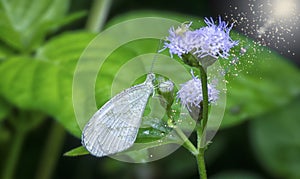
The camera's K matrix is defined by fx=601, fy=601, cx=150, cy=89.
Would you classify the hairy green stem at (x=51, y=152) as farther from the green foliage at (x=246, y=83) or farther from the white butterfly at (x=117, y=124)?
the white butterfly at (x=117, y=124)

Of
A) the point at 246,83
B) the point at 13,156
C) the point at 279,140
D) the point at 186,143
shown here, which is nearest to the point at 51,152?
the point at 13,156

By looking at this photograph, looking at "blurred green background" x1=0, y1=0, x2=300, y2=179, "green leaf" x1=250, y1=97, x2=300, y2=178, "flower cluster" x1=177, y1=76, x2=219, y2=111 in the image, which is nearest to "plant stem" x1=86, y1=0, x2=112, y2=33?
"blurred green background" x1=0, y1=0, x2=300, y2=179

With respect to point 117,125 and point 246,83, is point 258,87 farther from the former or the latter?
point 117,125

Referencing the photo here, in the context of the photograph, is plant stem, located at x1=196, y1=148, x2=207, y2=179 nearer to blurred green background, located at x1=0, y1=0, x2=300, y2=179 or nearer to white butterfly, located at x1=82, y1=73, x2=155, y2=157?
white butterfly, located at x1=82, y1=73, x2=155, y2=157

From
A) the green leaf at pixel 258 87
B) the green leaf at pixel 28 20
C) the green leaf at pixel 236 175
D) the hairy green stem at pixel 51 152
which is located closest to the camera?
the green leaf at pixel 258 87

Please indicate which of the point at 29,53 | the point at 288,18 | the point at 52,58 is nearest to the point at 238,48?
the point at 288,18

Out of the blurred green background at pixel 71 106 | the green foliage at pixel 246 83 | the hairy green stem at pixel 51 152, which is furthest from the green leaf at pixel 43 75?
the hairy green stem at pixel 51 152
